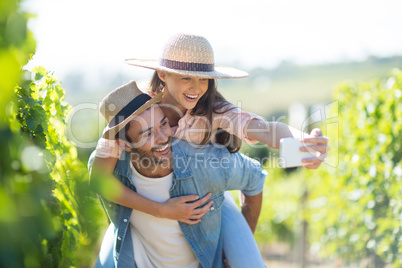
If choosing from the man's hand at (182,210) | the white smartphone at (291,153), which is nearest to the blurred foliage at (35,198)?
the man's hand at (182,210)

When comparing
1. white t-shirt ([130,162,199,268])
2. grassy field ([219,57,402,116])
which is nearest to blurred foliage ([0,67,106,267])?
white t-shirt ([130,162,199,268])

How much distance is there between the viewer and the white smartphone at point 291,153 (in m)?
2.29

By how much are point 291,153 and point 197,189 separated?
710 millimetres

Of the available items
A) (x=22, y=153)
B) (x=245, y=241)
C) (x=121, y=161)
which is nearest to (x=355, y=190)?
(x=245, y=241)

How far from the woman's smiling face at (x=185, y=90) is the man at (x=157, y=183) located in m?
0.19

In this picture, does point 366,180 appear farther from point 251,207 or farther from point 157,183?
point 157,183

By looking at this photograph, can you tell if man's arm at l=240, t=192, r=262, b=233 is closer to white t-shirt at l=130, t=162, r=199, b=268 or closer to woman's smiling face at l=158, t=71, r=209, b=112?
white t-shirt at l=130, t=162, r=199, b=268

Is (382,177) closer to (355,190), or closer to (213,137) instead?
(355,190)

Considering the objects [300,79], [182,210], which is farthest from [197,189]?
[300,79]

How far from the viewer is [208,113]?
298 centimetres

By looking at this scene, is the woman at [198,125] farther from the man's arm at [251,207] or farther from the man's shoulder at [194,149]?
the man's arm at [251,207]

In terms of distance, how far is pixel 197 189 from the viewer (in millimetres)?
2766

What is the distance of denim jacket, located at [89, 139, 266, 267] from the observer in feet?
8.98

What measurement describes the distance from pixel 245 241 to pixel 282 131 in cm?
74
